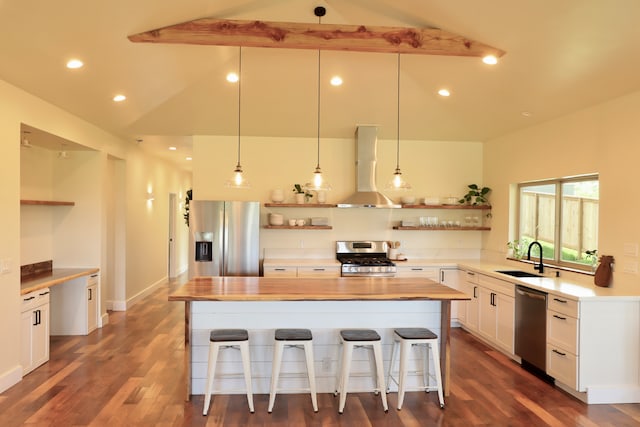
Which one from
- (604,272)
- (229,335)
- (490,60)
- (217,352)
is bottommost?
(217,352)

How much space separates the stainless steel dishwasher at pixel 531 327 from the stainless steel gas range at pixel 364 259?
1765 millimetres

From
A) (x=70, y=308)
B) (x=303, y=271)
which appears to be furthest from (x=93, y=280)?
(x=303, y=271)

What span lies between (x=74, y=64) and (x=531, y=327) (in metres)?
4.82

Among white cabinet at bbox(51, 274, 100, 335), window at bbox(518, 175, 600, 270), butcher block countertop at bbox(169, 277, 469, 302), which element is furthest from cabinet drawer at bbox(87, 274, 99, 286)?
window at bbox(518, 175, 600, 270)

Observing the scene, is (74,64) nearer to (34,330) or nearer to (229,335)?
(34,330)

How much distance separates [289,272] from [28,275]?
305cm

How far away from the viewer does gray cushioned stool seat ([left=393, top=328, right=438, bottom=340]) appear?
327 centimetres

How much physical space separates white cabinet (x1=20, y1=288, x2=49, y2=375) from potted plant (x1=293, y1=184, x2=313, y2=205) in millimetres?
3189

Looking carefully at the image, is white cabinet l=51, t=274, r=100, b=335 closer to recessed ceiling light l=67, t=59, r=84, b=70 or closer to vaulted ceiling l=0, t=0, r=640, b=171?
vaulted ceiling l=0, t=0, r=640, b=171

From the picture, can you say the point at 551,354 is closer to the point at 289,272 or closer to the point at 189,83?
the point at 289,272

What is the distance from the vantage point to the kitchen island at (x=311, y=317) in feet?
11.4

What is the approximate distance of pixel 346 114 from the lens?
5457 millimetres

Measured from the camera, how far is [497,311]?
458 cm

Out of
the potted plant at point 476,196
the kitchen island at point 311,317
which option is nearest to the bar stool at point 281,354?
the kitchen island at point 311,317
